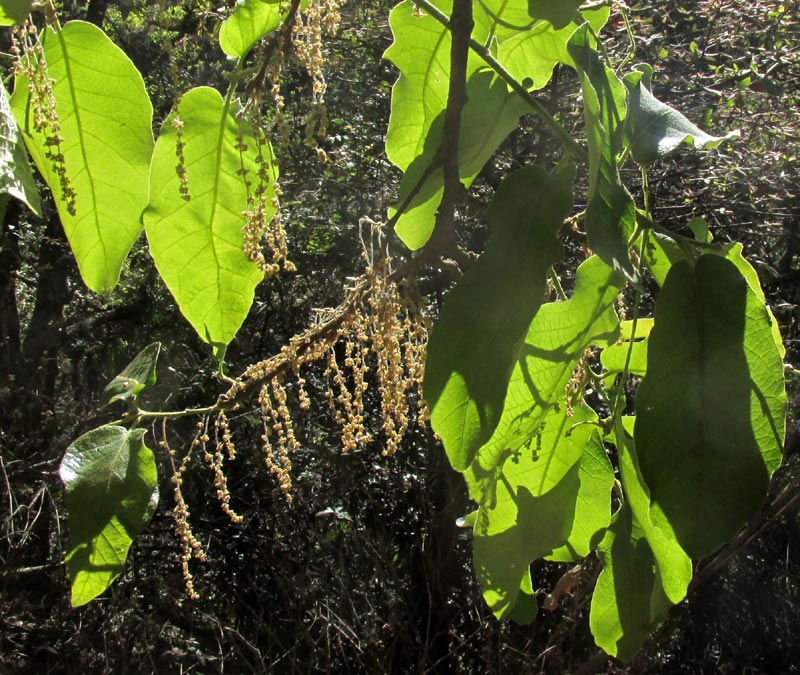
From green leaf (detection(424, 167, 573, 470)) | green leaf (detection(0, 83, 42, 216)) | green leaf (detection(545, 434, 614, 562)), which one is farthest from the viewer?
green leaf (detection(545, 434, 614, 562))

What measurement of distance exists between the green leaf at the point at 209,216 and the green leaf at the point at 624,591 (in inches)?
15.5

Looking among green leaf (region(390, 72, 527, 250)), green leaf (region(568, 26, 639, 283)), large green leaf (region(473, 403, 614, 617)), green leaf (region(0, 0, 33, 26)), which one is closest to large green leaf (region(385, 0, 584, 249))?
green leaf (region(390, 72, 527, 250))

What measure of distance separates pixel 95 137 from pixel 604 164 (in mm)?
349

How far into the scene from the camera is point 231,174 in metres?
0.67

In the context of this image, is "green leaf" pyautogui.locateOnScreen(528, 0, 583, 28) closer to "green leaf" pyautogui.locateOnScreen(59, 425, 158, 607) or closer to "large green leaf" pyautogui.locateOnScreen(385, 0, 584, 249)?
"large green leaf" pyautogui.locateOnScreen(385, 0, 584, 249)

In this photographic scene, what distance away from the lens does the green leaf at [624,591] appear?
2.35ft

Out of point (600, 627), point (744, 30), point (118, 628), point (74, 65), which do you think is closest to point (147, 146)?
point (74, 65)

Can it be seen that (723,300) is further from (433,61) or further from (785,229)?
(785,229)

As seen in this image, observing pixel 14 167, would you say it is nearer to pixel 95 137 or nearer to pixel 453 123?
pixel 95 137

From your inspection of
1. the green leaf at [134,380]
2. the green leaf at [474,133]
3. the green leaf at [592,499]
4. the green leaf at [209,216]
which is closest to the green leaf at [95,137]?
the green leaf at [209,216]

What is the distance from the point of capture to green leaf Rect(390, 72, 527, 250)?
66 centimetres

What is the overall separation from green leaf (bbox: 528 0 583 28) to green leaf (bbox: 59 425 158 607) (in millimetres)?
563

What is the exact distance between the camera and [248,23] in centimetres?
61

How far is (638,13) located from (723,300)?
360cm
